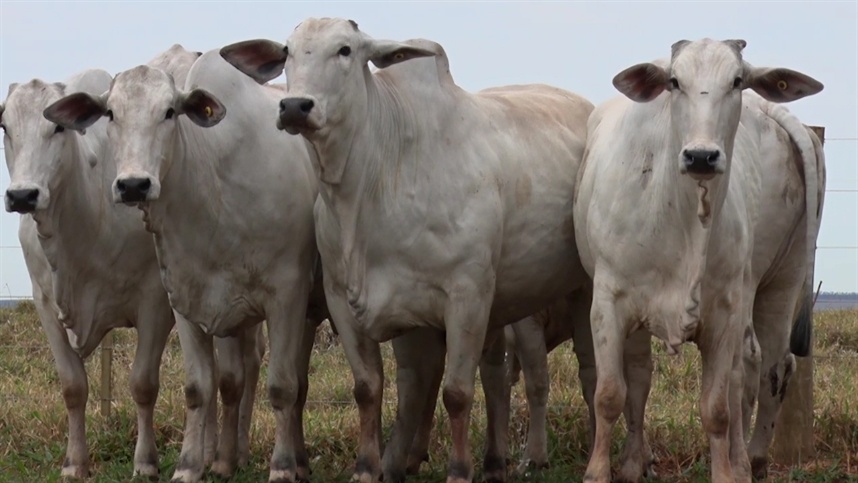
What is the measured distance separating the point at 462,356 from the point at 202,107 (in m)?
1.71

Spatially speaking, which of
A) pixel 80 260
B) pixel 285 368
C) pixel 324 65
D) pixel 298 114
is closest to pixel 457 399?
pixel 285 368

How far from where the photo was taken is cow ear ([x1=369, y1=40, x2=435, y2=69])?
749 cm

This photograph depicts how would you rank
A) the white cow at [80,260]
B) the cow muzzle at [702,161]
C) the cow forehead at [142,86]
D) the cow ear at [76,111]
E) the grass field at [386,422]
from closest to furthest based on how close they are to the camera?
the cow muzzle at [702,161]
the cow forehead at [142,86]
the cow ear at [76,111]
the white cow at [80,260]
the grass field at [386,422]

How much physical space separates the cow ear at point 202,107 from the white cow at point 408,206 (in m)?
0.29

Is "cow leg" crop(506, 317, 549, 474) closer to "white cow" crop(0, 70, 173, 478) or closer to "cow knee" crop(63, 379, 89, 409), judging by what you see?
"white cow" crop(0, 70, 173, 478)

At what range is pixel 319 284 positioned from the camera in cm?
826

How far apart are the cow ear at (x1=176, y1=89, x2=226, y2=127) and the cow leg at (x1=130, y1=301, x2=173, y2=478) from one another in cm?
116

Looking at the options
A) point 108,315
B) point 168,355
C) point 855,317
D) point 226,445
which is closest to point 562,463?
point 226,445

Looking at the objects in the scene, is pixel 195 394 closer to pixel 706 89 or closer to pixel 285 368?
pixel 285 368

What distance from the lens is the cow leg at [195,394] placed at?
7.92m

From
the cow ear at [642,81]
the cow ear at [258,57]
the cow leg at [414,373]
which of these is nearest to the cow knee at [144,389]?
the cow leg at [414,373]

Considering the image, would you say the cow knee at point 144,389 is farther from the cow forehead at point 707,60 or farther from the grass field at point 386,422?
the cow forehead at point 707,60

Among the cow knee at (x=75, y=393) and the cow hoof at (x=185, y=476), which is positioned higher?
the cow knee at (x=75, y=393)

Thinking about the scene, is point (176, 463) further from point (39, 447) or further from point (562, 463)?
point (562, 463)
